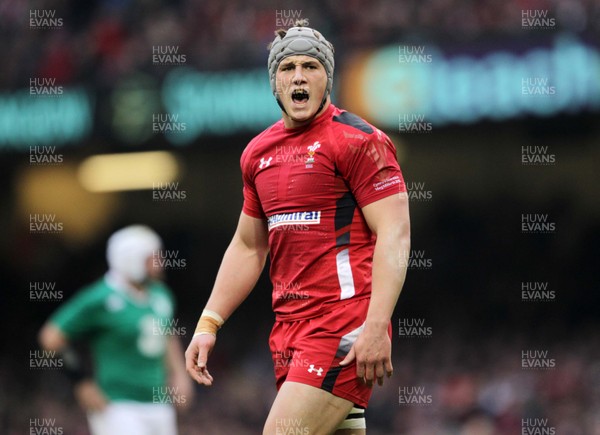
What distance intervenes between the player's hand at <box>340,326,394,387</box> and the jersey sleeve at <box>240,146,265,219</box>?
0.89 meters

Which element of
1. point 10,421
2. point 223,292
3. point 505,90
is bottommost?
point 10,421

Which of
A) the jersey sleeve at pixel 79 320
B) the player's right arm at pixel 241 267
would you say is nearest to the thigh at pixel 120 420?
the jersey sleeve at pixel 79 320

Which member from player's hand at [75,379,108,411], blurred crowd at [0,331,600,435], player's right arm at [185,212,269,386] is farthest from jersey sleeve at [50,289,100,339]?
blurred crowd at [0,331,600,435]

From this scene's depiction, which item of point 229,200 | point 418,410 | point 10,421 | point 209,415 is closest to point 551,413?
point 418,410

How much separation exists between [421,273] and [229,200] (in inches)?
129

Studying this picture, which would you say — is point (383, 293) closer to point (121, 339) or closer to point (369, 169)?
point (369, 169)

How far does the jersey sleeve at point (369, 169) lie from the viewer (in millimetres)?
4668

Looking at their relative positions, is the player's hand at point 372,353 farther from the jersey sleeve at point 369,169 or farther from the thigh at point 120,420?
the thigh at point 120,420

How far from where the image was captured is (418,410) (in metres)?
13.5

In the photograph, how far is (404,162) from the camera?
15531 mm

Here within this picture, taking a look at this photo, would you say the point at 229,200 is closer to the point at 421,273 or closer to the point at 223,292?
the point at 421,273

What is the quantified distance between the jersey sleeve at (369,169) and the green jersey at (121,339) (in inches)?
192

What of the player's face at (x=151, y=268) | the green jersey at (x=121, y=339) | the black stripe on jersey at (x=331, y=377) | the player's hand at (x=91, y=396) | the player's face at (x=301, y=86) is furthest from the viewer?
the player's face at (x=151, y=268)

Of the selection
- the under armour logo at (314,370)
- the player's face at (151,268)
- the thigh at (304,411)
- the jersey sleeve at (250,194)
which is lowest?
the thigh at (304,411)
